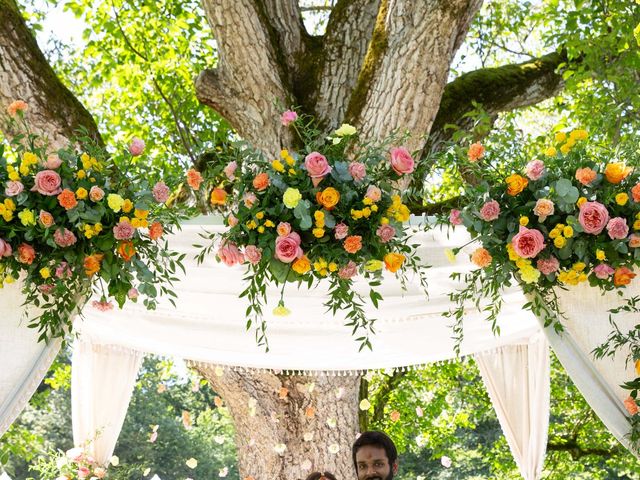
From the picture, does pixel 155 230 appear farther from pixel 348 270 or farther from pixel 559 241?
pixel 559 241

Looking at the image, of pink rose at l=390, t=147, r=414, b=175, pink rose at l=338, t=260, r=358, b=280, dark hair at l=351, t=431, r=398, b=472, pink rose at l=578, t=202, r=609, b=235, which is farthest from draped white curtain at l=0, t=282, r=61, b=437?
pink rose at l=578, t=202, r=609, b=235

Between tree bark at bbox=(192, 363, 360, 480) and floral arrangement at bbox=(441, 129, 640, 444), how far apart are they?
1999mm

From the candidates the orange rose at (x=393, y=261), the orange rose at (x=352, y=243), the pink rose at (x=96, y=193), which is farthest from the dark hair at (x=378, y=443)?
the pink rose at (x=96, y=193)

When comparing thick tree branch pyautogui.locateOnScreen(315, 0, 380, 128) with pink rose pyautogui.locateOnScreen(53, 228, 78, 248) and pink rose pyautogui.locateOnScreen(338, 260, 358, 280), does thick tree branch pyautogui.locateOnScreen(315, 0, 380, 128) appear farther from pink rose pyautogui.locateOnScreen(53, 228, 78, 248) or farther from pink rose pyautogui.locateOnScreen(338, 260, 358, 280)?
pink rose pyautogui.locateOnScreen(53, 228, 78, 248)

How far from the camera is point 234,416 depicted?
5.41 meters

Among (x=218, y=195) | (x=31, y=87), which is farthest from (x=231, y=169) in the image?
(x=31, y=87)

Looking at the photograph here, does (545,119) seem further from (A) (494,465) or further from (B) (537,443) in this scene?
(B) (537,443)

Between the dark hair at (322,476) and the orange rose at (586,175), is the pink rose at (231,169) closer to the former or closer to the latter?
the orange rose at (586,175)

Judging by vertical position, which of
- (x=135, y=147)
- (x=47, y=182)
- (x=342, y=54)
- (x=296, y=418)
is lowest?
(x=296, y=418)

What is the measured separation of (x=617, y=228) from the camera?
3223 millimetres

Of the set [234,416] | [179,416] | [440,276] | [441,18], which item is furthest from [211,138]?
[179,416]

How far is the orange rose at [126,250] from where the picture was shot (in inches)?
132

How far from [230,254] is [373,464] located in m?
1.09

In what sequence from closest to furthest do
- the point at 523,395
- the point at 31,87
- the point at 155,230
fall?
the point at 155,230 → the point at 31,87 → the point at 523,395
